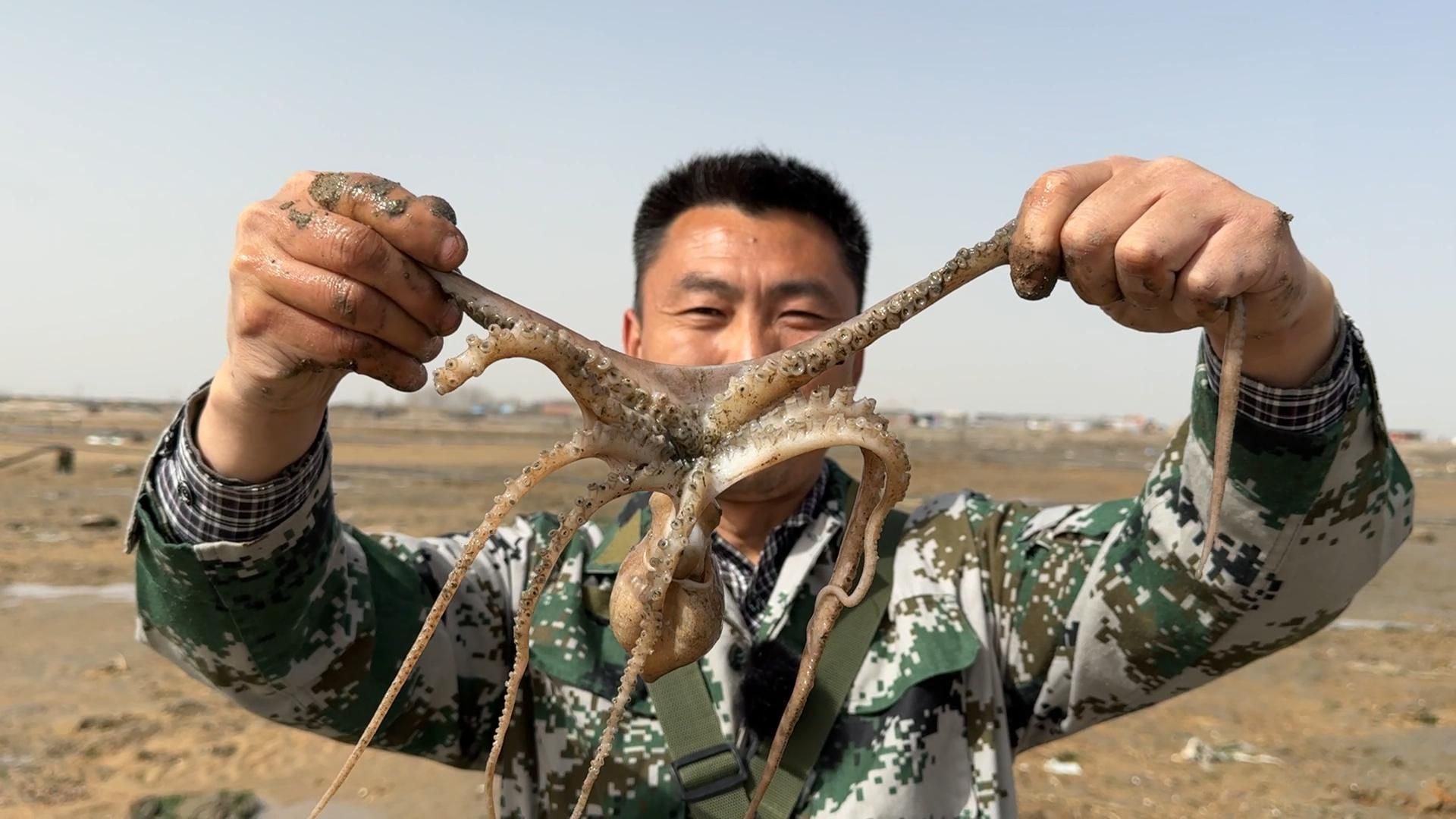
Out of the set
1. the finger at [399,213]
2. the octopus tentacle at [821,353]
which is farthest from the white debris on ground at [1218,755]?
the finger at [399,213]

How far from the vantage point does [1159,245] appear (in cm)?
219

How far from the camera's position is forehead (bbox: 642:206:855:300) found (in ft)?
12.4

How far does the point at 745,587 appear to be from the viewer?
3.92 metres

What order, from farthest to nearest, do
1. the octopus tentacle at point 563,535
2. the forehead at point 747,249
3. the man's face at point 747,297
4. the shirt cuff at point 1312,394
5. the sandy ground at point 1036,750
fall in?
1. the sandy ground at point 1036,750
2. the forehead at point 747,249
3. the man's face at point 747,297
4. the shirt cuff at point 1312,394
5. the octopus tentacle at point 563,535

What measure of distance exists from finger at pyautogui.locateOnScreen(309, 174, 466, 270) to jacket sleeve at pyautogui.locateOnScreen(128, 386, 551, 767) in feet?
2.95

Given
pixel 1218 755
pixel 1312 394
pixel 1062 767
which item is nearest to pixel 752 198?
pixel 1312 394

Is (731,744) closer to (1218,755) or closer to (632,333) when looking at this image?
(632,333)

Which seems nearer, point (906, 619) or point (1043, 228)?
point (1043, 228)

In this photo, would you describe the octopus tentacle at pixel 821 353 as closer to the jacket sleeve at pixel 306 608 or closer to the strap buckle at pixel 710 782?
the jacket sleeve at pixel 306 608

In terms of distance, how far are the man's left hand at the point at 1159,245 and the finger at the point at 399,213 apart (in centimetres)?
136

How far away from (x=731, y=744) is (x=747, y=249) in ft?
6.12

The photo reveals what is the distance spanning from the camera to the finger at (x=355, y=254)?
223cm

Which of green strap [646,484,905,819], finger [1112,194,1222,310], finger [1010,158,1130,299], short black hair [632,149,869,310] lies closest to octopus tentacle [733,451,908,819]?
finger [1010,158,1130,299]

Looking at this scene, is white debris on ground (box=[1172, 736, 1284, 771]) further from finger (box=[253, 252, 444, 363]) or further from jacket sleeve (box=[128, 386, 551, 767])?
finger (box=[253, 252, 444, 363])
